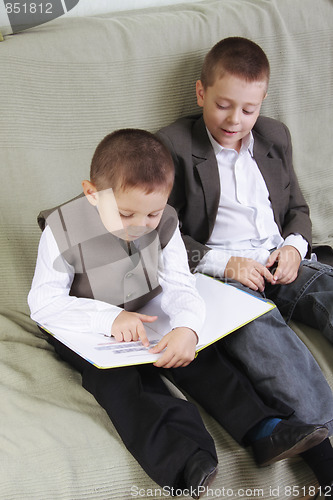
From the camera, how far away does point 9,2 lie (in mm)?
1409

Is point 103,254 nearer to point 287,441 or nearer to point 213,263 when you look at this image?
point 213,263

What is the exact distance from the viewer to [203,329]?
1.15 meters

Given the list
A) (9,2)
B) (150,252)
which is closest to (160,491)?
(150,252)

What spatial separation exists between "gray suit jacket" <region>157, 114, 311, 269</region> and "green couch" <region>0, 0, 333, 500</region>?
0.10 meters

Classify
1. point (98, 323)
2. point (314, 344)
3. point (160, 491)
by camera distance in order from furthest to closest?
point (314, 344), point (98, 323), point (160, 491)

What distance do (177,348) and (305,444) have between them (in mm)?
280

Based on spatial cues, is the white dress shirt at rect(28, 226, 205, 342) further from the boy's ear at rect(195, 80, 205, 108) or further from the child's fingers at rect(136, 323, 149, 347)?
the boy's ear at rect(195, 80, 205, 108)

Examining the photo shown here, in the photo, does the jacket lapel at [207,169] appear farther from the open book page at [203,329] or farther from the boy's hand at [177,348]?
the boy's hand at [177,348]

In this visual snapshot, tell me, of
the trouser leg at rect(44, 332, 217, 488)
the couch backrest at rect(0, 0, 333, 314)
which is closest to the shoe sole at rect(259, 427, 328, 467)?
the trouser leg at rect(44, 332, 217, 488)

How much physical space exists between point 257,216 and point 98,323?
0.55 meters

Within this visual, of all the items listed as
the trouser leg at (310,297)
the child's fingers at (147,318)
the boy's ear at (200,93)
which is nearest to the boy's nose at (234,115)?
the boy's ear at (200,93)

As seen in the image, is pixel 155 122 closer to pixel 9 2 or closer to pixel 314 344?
pixel 9 2

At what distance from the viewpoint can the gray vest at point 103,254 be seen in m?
1.16

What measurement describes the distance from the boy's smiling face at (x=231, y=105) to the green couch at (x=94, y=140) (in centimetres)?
14
